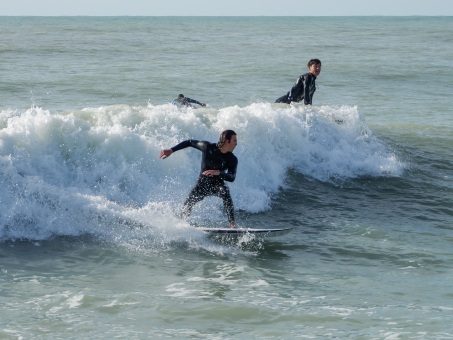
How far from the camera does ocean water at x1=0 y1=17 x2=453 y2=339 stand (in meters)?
7.52

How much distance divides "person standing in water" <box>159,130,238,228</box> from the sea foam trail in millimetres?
601

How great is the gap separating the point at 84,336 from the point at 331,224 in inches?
207

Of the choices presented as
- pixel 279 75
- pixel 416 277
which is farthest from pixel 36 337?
pixel 279 75

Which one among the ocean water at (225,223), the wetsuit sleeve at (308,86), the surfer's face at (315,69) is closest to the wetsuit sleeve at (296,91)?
the wetsuit sleeve at (308,86)

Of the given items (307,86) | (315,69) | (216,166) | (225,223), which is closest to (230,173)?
(216,166)

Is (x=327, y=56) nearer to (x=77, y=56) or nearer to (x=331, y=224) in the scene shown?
(x=77, y=56)

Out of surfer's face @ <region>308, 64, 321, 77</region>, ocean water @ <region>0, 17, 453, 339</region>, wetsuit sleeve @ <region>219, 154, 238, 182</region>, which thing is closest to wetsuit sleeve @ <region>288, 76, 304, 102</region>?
ocean water @ <region>0, 17, 453, 339</region>

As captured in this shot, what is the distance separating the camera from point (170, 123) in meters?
14.0

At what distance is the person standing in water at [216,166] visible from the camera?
9.47m

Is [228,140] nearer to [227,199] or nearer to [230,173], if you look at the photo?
[230,173]

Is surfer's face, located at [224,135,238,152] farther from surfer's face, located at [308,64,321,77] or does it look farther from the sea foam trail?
surfer's face, located at [308,64,321,77]

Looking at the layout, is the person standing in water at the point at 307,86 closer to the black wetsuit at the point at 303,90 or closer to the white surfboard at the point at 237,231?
the black wetsuit at the point at 303,90

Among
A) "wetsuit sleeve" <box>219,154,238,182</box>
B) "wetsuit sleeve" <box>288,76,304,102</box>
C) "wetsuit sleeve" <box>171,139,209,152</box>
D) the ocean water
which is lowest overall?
the ocean water

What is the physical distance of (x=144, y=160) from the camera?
1272 cm
